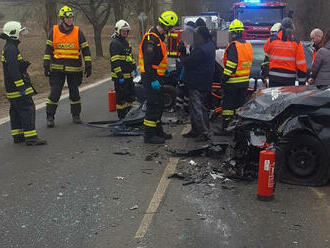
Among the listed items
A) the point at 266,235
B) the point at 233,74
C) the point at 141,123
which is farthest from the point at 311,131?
the point at 141,123

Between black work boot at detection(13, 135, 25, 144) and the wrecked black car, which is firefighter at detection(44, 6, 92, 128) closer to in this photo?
black work boot at detection(13, 135, 25, 144)

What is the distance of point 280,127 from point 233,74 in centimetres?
Answer: 227

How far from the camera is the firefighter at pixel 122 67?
8.44m

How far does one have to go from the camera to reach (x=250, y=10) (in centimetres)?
1980

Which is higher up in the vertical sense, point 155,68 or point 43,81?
point 155,68

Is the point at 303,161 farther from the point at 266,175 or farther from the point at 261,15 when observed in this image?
the point at 261,15

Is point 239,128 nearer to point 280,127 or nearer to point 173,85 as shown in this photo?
point 280,127

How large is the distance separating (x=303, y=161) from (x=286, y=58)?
2940 millimetres

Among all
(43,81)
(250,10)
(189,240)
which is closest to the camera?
(189,240)

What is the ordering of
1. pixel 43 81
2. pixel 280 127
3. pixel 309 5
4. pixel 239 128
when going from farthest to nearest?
pixel 309 5 < pixel 43 81 < pixel 239 128 < pixel 280 127

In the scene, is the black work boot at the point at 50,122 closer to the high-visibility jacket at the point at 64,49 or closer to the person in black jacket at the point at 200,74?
the high-visibility jacket at the point at 64,49

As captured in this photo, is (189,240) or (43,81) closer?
(189,240)

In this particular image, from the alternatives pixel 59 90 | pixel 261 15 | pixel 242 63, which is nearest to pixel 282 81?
pixel 242 63

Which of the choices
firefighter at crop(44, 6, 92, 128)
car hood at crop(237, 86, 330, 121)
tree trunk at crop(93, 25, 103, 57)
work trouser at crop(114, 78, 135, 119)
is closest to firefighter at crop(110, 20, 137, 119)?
work trouser at crop(114, 78, 135, 119)
